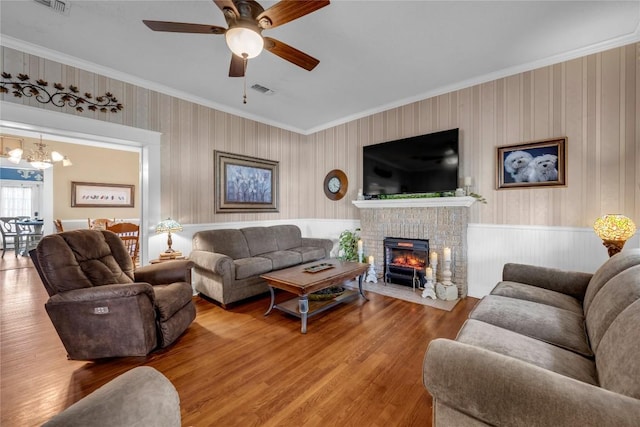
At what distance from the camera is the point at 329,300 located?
3.02 meters

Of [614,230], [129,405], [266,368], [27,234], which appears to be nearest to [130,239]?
[266,368]

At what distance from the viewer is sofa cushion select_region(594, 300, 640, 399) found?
819 mm

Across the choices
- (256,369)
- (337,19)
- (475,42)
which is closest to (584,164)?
(475,42)

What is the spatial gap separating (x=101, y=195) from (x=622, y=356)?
28.5 feet

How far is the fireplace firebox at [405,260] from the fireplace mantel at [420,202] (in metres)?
0.53

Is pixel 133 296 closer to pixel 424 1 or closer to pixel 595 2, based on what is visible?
pixel 424 1

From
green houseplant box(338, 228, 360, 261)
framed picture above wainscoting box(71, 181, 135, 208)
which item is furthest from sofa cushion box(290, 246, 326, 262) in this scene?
framed picture above wainscoting box(71, 181, 135, 208)

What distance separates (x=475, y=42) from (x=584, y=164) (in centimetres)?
180

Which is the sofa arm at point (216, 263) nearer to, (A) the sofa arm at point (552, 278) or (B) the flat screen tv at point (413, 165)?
(B) the flat screen tv at point (413, 165)

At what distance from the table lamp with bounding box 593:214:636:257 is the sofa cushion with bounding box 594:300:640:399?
77.6 inches

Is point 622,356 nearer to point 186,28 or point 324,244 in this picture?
point 186,28

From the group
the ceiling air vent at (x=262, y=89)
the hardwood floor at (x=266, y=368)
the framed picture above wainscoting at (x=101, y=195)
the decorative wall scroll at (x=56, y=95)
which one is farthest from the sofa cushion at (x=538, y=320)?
the framed picture above wainscoting at (x=101, y=195)

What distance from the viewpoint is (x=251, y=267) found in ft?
10.9

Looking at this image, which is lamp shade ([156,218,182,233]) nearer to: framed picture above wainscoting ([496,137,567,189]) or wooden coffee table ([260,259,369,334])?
wooden coffee table ([260,259,369,334])
